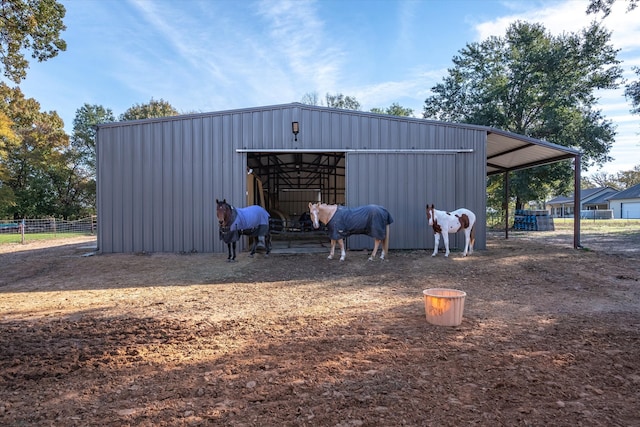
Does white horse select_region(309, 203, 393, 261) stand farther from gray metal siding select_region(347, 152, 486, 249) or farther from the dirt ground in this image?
the dirt ground

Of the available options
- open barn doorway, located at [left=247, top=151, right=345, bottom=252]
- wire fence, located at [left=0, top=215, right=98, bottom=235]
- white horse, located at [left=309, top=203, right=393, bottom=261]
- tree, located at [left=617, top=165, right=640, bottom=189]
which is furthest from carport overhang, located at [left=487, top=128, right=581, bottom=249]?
tree, located at [left=617, top=165, right=640, bottom=189]

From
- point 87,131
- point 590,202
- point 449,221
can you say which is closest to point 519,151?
point 449,221

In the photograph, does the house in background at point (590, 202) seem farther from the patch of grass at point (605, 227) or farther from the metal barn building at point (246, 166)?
the metal barn building at point (246, 166)

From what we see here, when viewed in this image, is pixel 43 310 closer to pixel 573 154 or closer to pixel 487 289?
pixel 487 289

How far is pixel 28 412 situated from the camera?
93.4 inches

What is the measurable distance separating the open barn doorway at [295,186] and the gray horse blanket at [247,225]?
99.0 inches

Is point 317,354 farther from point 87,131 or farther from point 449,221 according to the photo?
point 87,131

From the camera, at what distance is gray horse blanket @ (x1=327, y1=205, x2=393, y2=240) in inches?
375

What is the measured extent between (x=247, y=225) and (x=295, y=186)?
47.3 feet

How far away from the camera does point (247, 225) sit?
31.8 feet

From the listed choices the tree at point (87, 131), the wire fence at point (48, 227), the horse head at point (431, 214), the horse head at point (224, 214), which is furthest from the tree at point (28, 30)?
the tree at point (87, 131)

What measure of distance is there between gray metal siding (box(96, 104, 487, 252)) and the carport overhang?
0.95 meters

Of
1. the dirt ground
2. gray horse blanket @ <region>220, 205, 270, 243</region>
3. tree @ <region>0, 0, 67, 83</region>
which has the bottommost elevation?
the dirt ground

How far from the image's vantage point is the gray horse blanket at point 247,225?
914 cm
